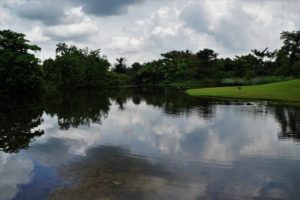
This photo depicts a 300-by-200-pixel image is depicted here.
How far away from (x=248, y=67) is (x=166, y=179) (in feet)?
324

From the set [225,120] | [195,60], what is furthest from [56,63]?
[225,120]

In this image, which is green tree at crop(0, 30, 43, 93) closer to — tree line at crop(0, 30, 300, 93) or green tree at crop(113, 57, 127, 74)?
tree line at crop(0, 30, 300, 93)

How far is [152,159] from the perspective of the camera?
43.2 feet

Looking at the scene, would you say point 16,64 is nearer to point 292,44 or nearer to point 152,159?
point 152,159

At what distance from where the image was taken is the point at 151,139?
56.4ft

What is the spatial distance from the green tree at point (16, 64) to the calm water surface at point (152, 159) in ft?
106

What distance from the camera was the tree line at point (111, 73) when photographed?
54.4 metres

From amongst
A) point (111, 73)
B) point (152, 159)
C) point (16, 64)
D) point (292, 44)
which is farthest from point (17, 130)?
point (111, 73)

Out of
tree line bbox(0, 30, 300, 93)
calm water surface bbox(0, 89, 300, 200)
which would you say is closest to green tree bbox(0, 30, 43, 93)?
tree line bbox(0, 30, 300, 93)

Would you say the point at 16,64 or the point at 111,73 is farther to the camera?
the point at 111,73

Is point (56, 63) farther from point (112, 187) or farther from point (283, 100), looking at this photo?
point (112, 187)

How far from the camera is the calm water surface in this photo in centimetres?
966

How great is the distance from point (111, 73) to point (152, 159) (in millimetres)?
103766

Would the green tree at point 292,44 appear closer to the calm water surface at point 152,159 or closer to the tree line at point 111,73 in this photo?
the tree line at point 111,73
